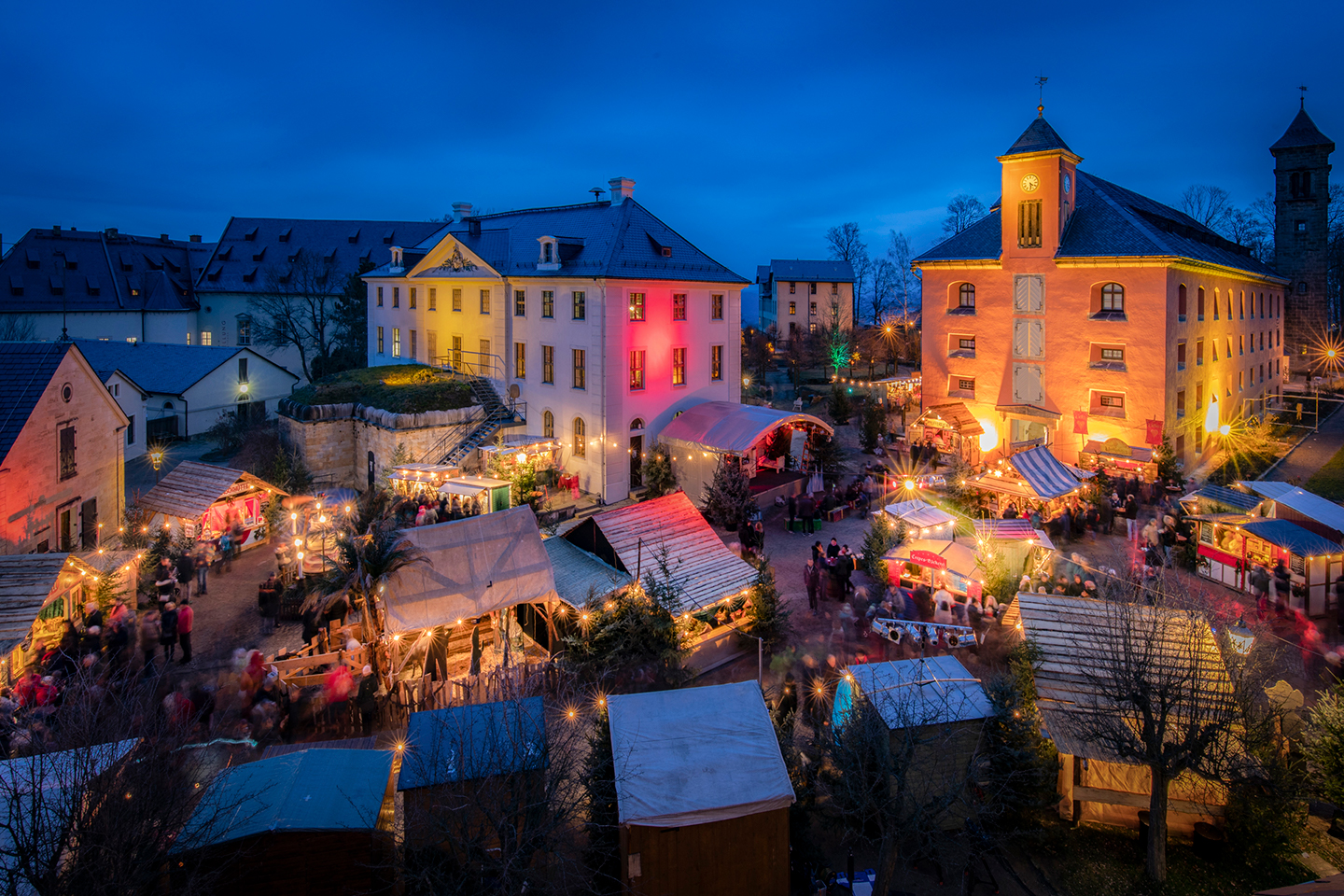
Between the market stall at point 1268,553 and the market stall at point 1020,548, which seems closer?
the market stall at point 1268,553

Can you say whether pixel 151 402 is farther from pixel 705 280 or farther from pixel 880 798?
pixel 880 798

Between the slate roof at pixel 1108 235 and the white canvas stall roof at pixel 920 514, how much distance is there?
1441cm

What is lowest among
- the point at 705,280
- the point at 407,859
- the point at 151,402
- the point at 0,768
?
the point at 407,859

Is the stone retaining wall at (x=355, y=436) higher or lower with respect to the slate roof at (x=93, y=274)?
lower

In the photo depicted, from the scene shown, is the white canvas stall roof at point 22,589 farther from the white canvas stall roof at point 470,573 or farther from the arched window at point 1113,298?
the arched window at point 1113,298

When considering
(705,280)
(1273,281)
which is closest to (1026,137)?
(705,280)

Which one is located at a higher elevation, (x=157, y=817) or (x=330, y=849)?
(x=157, y=817)

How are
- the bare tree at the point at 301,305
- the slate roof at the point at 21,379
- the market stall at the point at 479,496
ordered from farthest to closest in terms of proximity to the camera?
the bare tree at the point at 301,305 < the market stall at the point at 479,496 < the slate roof at the point at 21,379

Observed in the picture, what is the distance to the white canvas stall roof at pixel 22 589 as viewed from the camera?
1245 cm

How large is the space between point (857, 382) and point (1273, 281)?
22.2 m

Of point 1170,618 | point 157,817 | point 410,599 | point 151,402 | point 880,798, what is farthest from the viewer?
point 151,402

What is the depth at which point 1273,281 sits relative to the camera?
39.0 m

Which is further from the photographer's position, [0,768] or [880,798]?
[880,798]

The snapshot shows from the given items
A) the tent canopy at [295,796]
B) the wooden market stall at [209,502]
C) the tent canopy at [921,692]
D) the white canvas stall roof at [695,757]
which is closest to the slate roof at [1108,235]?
the tent canopy at [921,692]
